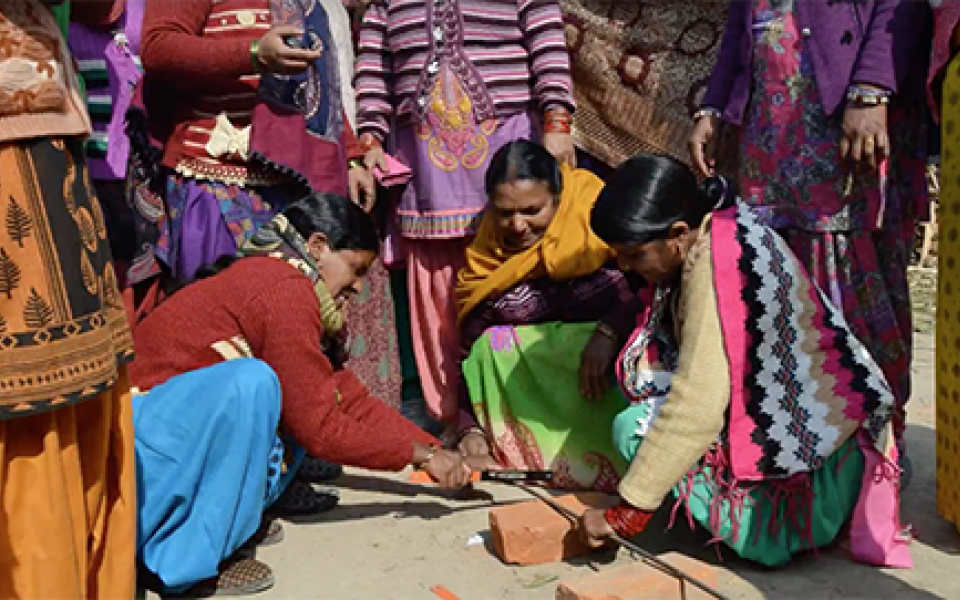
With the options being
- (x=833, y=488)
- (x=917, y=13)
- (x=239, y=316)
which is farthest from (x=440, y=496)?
(x=917, y=13)

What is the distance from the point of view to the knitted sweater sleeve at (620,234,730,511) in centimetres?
277

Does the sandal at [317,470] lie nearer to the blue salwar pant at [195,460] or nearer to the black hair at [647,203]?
the blue salwar pant at [195,460]

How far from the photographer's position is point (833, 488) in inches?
117

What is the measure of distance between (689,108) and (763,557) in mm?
2090

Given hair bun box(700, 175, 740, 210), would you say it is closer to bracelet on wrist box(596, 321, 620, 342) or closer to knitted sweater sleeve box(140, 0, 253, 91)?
bracelet on wrist box(596, 321, 620, 342)

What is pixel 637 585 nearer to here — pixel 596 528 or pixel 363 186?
pixel 596 528

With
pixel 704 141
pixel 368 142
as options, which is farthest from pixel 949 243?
pixel 368 142

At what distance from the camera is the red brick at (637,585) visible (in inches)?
101

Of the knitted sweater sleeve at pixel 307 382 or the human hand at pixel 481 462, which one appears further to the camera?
the human hand at pixel 481 462

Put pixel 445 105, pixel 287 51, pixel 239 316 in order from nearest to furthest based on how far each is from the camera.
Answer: pixel 239 316
pixel 287 51
pixel 445 105

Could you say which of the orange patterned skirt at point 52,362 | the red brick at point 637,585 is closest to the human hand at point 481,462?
the red brick at point 637,585

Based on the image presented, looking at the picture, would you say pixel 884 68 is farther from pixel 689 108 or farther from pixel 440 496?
pixel 440 496

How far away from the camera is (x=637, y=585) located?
2.62 meters

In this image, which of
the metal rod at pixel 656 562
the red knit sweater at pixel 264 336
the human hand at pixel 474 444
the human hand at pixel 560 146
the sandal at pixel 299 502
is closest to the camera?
the metal rod at pixel 656 562
